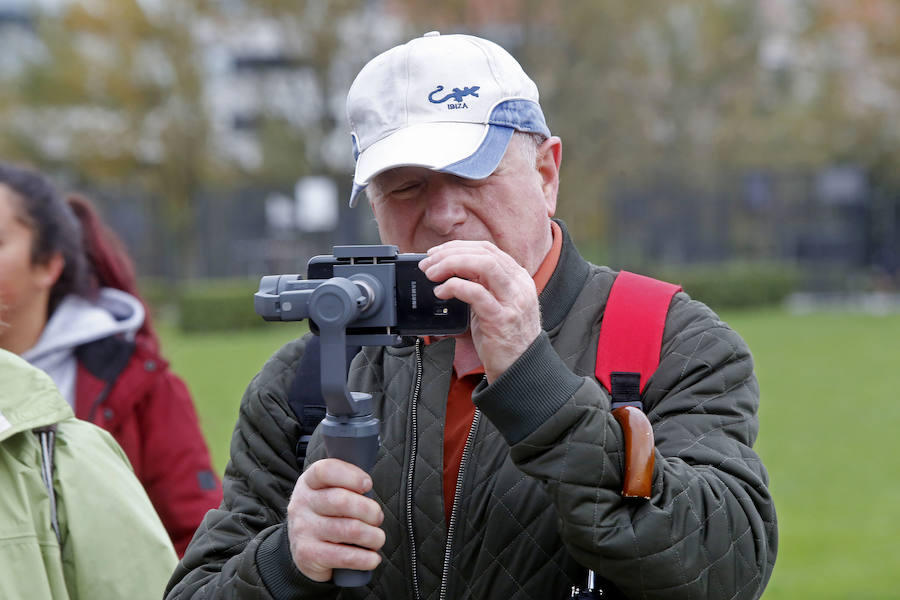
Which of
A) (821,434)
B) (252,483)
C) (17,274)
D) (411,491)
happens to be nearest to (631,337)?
(411,491)

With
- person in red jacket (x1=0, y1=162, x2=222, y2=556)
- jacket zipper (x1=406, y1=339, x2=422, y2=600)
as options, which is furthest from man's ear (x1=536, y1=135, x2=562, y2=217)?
person in red jacket (x1=0, y1=162, x2=222, y2=556)

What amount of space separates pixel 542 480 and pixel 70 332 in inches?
99.5


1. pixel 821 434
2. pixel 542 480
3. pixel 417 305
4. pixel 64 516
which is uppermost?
pixel 417 305

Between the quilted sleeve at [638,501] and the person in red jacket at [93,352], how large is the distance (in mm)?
2092

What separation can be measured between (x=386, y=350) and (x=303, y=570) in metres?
0.59

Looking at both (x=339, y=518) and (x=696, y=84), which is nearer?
(x=339, y=518)

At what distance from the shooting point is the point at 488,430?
2152mm

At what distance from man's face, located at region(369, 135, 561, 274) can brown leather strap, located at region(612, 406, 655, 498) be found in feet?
1.70

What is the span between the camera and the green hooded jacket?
2365 millimetres

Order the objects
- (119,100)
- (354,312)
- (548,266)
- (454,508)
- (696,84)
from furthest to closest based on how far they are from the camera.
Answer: (696,84) → (119,100) → (548,266) → (454,508) → (354,312)

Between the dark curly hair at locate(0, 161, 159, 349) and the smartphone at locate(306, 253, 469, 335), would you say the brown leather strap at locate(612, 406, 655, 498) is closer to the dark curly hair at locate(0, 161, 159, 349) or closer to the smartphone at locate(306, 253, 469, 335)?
the smartphone at locate(306, 253, 469, 335)

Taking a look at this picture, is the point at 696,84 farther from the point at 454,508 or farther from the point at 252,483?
the point at 454,508

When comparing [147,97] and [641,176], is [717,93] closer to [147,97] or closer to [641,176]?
[641,176]

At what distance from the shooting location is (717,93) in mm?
35156
